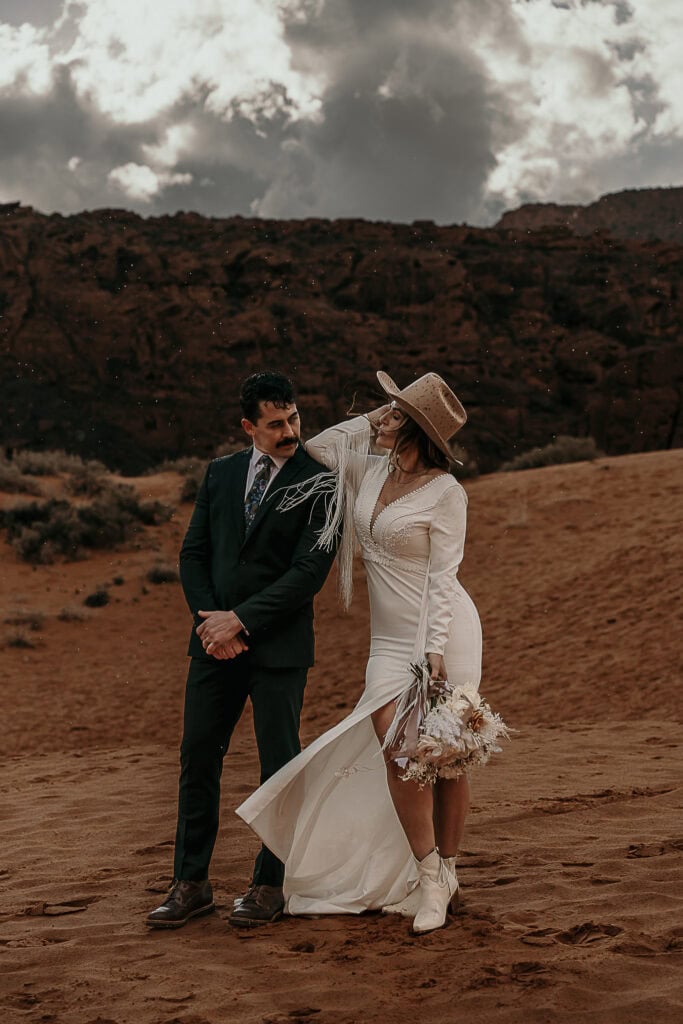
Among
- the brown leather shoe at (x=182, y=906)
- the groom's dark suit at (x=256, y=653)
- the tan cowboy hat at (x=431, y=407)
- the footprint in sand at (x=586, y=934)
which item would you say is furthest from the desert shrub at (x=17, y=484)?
the footprint in sand at (x=586, y=934)

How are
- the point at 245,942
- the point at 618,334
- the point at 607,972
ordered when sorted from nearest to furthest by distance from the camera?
the point at 607,972, the point at 245,942, the point at 618,334

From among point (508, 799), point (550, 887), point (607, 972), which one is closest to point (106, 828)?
point (508, 799)

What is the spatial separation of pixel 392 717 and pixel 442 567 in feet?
2.04

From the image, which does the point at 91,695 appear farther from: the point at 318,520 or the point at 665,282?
the point at 665,282

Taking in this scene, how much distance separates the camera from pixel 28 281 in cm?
4441

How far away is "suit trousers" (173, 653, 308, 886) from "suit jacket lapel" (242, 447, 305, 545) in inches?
21.9

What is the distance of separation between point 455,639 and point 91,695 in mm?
8791

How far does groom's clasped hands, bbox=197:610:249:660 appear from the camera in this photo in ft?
13.6

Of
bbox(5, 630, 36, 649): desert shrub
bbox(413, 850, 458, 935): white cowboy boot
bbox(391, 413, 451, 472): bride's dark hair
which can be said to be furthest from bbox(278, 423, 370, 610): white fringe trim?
bbox(5, 630, 36, 649): desert shrub

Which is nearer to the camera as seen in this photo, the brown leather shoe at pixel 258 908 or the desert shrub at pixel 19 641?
the brown leather shoe at pixel 258 908

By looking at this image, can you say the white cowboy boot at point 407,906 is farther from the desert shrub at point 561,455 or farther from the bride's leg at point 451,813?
the desert shrub at point 561,455

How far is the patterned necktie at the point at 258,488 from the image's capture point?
443cm

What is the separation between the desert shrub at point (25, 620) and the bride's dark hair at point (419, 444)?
11.2 meters

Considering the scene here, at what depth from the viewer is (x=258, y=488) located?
4469mm
